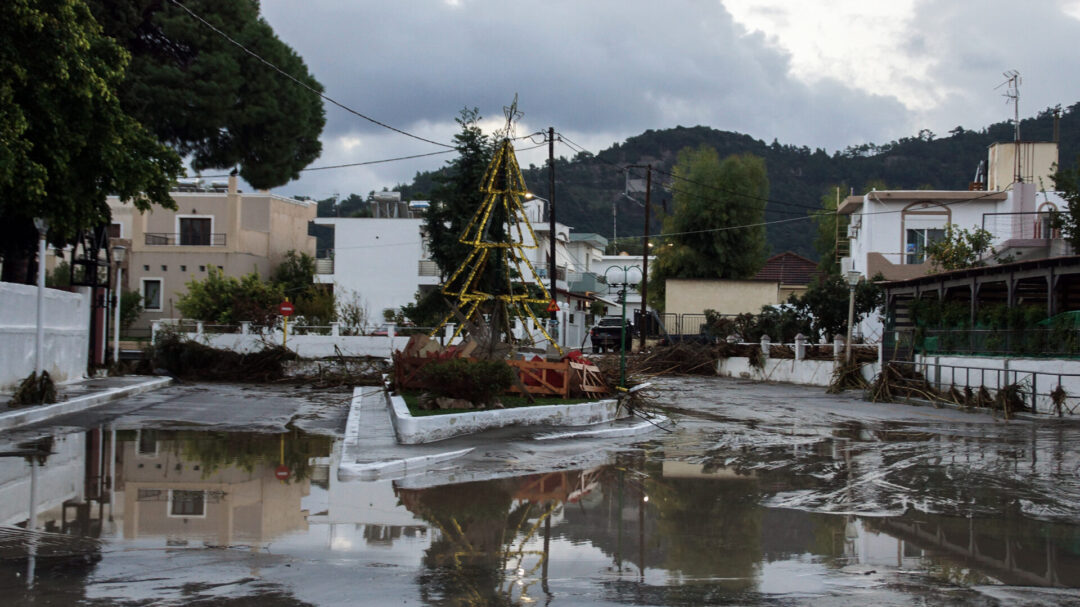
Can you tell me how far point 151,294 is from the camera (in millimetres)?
59469

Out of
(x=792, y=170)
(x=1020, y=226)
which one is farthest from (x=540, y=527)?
(x=792, y=170)

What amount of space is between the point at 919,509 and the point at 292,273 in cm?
5542

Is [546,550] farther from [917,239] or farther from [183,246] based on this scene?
[183,246]

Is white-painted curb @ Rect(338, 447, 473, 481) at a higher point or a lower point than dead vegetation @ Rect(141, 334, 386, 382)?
lower

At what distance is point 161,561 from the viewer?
733 cm

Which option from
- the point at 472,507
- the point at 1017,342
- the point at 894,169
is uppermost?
the point at 894,169

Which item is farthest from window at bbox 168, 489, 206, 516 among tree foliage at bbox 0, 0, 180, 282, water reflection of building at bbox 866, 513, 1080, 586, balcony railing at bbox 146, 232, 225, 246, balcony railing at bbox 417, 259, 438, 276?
balcony railing at bbox 146, 232, 225, 246

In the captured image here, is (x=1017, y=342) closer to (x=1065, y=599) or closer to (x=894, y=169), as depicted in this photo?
(x=1065, y=599)

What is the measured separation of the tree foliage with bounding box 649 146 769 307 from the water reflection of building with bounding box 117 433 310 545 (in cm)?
5325

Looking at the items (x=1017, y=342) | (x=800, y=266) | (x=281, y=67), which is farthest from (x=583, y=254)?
(x=1017, y=342)

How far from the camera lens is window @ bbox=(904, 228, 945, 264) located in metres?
49.8

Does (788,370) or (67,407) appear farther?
(788,370)

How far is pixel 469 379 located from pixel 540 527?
761 centimetres

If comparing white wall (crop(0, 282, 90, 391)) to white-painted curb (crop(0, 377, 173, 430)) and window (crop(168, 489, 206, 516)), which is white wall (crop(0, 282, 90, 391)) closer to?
white-painted curb (crop(0, 377, 173, 430))
